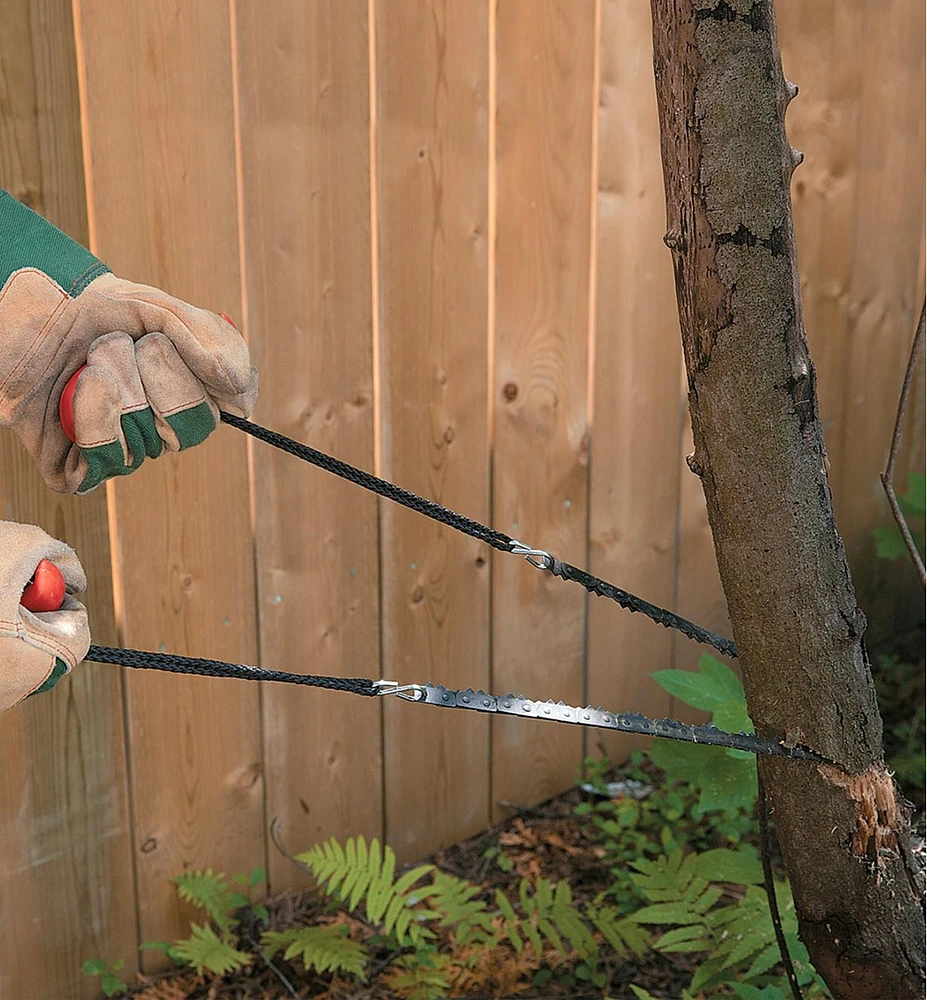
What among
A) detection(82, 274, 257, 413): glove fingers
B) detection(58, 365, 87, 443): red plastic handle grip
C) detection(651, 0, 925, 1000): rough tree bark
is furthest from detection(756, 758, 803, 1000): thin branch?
detection(58, 365, 87, 443): red plastic handle grip

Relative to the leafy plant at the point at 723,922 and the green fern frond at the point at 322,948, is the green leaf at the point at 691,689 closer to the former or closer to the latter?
the leafy plant at the point at 723,922

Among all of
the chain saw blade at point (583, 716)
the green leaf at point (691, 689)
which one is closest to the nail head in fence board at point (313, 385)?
the green leaf at point (691, 689)

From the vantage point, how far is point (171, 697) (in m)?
1.91

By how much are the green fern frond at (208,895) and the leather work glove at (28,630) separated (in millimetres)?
1133

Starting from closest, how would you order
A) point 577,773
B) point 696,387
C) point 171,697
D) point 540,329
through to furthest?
point 696,387, point 171,697, point 540,329, point 577,773

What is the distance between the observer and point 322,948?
6.24 ft

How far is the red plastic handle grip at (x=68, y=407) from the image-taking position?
44.5 inches

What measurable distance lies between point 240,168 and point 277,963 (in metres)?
1.32

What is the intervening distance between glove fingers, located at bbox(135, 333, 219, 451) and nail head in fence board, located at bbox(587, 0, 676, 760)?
132 cm

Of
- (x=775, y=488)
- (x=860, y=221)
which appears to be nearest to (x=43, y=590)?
(x=775, y=488)

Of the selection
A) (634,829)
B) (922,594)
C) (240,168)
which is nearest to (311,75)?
(240,168)

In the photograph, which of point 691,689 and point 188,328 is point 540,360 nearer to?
point 691,689

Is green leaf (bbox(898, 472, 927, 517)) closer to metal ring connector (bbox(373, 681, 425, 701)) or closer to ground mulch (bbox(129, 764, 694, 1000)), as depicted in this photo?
ground mulch (bbox(129, 764, 694, 1000))

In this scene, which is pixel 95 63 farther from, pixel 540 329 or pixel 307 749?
pixel 307 749
